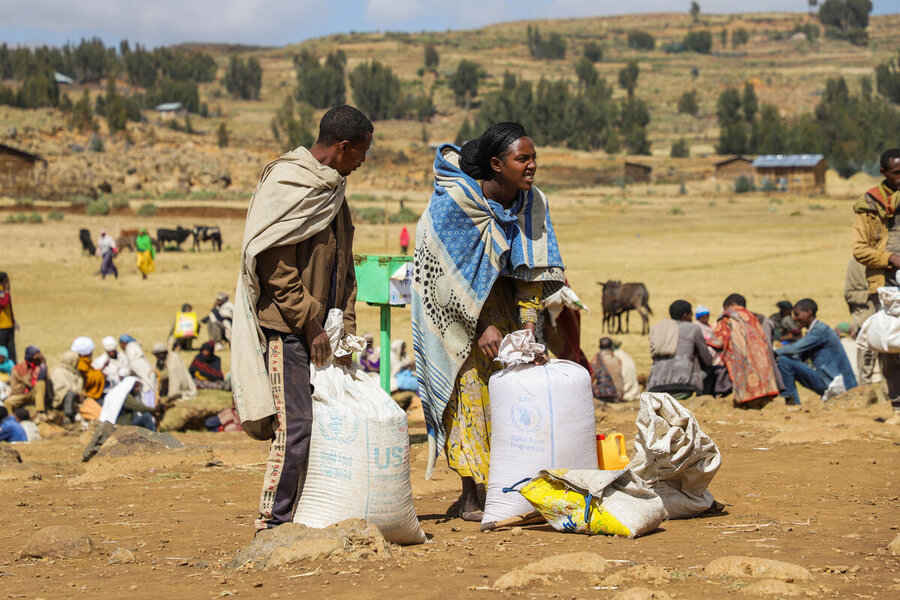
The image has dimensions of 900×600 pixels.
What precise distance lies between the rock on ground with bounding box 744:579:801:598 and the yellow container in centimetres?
164

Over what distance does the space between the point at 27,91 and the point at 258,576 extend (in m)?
88.5

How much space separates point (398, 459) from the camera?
425cm

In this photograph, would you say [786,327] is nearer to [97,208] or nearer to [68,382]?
[68,382]

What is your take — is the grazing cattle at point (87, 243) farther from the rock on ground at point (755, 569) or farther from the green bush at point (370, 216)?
the rock on ground at point (755, 569)

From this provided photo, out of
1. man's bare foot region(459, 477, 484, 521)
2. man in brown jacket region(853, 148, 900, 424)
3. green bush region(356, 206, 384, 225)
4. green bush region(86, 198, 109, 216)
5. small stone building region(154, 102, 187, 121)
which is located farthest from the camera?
small stone building region(154, 102, 187, 121)

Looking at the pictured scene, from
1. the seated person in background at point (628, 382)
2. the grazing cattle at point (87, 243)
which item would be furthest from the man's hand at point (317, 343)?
the grazing cattle at point (87, 243)

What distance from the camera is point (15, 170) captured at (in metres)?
49.6

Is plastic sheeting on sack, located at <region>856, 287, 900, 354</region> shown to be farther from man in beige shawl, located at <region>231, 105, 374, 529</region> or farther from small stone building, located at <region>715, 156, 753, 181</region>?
small stone building, located at <region>715, 156, 753, 181</region>

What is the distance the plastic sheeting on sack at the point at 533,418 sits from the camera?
4562mm

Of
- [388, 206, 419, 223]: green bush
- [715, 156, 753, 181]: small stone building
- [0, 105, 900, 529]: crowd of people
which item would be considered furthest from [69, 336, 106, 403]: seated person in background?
[715, 156, 753, 181]: small stone building

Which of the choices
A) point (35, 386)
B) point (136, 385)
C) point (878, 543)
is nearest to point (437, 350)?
point (878, 543)

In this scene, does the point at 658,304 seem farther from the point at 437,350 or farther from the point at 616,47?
the point at 616,47

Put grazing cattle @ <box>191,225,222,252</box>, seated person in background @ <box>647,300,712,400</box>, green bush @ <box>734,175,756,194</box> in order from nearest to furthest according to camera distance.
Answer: seated person in background @ <box>647,300,712,400</box> < grazing cattle @ <box>191,225,222,252</box> < green bush @ <box>734,175,756,194</box>

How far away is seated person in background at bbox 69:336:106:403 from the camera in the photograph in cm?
1095
